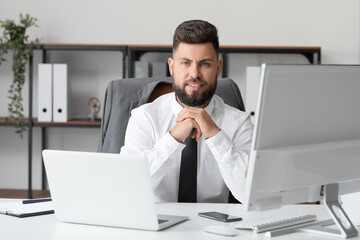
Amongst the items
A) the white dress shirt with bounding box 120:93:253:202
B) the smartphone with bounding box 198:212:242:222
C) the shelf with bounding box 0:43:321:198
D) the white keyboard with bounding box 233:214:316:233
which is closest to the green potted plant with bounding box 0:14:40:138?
the shelf with bounding box 0:43:321:198

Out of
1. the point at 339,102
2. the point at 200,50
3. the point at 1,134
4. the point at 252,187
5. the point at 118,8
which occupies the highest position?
the point at 118,8

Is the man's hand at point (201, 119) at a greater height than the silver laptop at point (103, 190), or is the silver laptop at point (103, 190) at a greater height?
the man's hand at point (201, 119)

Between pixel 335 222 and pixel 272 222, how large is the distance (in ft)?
0.50

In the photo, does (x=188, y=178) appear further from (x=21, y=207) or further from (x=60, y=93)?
(x=60, y=93)

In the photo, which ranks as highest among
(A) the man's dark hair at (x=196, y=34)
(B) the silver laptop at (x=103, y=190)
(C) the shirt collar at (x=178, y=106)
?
(A) the man's dark hair at (x=196, y=34)

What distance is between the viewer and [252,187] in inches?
46.5

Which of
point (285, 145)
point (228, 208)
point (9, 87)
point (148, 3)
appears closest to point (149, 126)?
point (228, 208)

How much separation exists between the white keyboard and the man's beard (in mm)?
547

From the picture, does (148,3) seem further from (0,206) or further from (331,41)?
(0,206)

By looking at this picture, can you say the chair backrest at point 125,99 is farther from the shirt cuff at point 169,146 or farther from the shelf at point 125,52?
the shelf at point 125,52

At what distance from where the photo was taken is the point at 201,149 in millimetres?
1958

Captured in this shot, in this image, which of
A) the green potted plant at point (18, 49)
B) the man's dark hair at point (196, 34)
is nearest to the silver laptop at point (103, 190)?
the man's dark hair at point (196, 34)

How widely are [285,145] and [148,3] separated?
9.29 ft

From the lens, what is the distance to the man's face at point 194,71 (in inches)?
74.2
